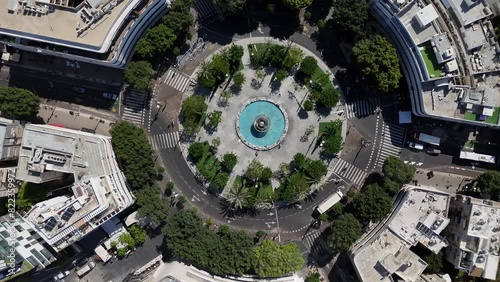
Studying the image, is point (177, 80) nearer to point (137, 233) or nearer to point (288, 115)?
point (288, 115)

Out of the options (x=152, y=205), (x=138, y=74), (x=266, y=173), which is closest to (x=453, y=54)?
(x=266, y=173)

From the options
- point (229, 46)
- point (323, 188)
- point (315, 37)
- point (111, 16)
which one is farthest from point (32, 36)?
point (323, 188)

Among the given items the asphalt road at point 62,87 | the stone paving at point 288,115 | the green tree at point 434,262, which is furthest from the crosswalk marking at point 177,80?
the green tree at point 434,262

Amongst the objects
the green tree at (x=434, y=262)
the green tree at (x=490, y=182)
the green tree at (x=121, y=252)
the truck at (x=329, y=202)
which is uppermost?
the green tree at (x=121, y=252)

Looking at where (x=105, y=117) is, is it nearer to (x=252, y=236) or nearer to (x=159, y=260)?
(x=159, y=260)

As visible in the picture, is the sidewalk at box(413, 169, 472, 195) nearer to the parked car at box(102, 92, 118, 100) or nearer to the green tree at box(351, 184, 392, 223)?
the green tree at box(351, 184, 392, 223)

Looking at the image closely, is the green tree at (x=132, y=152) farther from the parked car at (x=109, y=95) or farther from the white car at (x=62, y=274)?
the white car at (x=62, y=274)

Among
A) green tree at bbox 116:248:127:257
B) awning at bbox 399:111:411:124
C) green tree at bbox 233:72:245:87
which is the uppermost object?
green tree at bbox 233:72:245:87

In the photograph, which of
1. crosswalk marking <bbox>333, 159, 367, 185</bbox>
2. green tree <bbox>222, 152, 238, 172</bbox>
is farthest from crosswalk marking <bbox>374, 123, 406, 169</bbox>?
green tree <bbox>222, 152, 238, 172</bbox>
